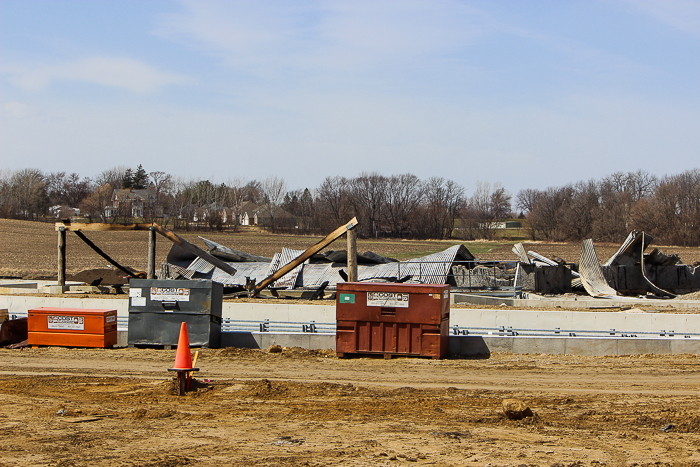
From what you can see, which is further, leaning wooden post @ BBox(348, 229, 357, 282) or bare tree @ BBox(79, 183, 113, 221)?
bare tree @ BBox(79, 183, 113, 221)

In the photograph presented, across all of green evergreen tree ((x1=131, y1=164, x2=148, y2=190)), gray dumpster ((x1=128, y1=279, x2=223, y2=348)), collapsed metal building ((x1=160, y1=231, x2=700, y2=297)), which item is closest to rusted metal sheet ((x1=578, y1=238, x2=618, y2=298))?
collapsed metal building ((x1=160, y1=231, x2=700, y2=297))

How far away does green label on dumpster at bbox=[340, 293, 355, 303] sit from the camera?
41.1ft

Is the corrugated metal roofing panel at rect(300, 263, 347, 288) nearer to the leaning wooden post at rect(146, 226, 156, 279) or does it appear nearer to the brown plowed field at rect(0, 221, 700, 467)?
the leaning wooden post at rect(146, 226, 156, 279)

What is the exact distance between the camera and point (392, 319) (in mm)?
12344

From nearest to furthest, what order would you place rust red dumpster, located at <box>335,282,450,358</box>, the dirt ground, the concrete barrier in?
1. the dirt ground
2. rust red dumpster, located at <box>335,282,450,358</box>
3. the concrete barrier

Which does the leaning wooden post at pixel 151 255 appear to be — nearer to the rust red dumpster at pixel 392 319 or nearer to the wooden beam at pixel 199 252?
the wooden beam at pixel 199 252

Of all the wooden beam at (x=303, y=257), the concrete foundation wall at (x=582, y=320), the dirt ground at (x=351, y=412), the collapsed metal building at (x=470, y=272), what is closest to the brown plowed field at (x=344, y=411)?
the dirt ground at (x=351, y=412)

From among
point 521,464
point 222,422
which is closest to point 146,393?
point 222,422

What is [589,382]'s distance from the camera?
32.4ft

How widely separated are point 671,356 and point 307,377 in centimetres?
736

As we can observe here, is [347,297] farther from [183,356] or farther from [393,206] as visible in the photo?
[393,206]

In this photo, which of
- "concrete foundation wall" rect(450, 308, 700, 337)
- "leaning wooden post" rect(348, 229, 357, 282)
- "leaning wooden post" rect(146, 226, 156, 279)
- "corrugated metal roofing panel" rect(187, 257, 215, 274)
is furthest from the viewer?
"corrugated metal roofing panel" rect(187, 257, 215, 274)

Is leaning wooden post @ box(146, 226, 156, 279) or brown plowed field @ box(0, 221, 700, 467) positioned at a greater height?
leaning wooden post @ box(146, 226, 156, 279)

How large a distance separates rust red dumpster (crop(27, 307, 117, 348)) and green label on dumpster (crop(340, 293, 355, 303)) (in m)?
5.26
